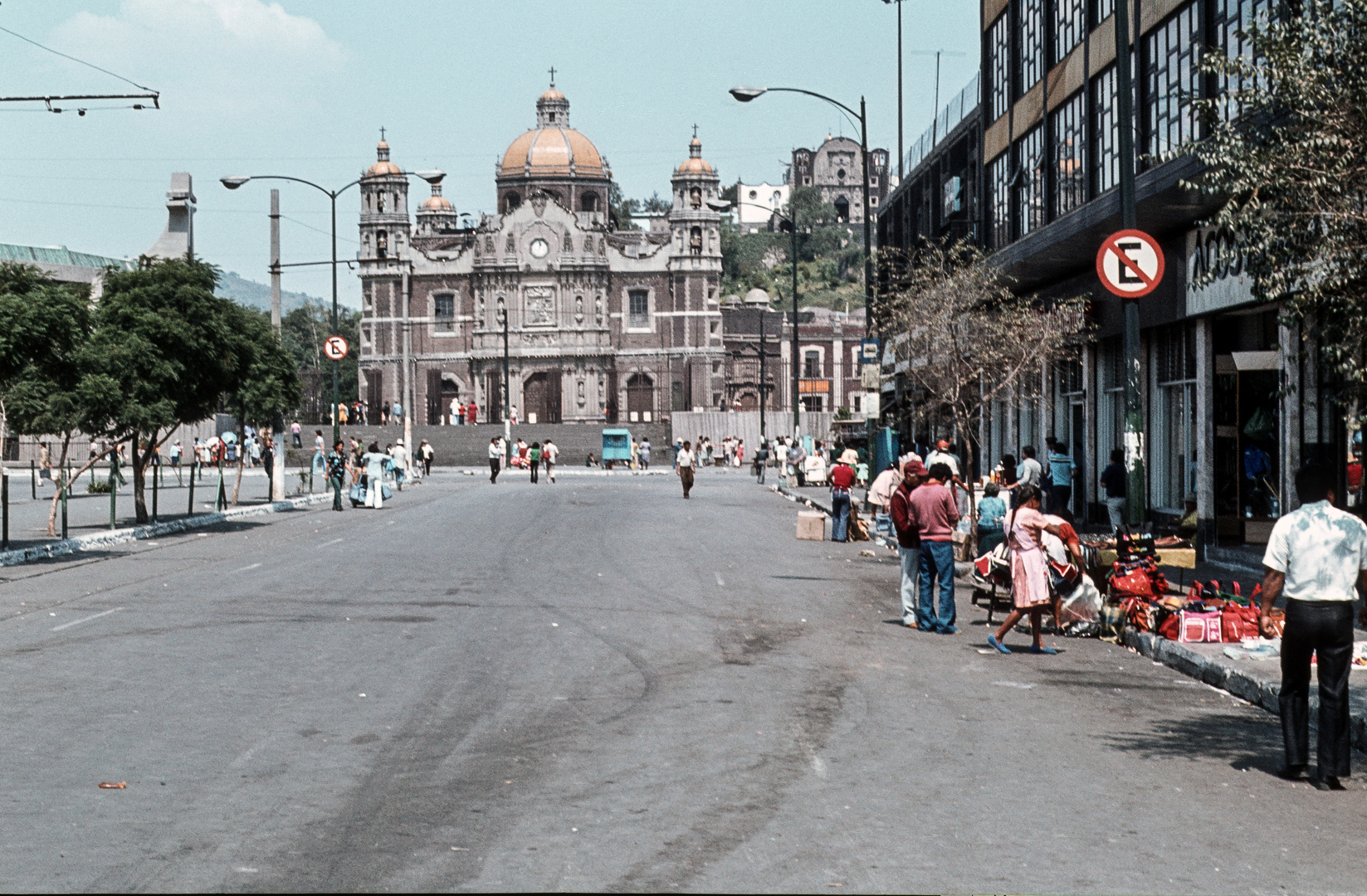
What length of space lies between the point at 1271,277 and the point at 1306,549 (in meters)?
2.72

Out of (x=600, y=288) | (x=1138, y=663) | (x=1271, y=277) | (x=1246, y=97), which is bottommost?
(x=1138, y=663)

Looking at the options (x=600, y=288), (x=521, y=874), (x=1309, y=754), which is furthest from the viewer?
(x=600, y=288)

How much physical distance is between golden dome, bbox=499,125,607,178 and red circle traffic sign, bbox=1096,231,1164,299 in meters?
97.2

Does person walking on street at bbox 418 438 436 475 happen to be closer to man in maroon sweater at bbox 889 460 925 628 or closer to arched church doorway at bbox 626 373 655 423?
arched church doorway at bbox 626 373 655 423

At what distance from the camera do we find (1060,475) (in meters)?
27.4

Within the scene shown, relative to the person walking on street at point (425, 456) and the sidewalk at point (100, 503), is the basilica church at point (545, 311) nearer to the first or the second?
the person walking on street at point (425, 456)

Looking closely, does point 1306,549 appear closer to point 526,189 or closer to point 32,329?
point 32,329

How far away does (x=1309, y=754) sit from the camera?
9.13 meters

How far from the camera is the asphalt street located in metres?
6.38

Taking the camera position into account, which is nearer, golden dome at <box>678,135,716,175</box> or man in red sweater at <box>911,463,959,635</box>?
man in red sweater at <box>911,463,959,635</box>

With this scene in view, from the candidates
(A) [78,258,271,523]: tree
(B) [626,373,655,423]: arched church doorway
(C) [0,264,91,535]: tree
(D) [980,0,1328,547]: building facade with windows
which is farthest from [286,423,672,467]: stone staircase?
(C) [0,264,91,535]: tree

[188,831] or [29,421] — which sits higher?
[29,421]

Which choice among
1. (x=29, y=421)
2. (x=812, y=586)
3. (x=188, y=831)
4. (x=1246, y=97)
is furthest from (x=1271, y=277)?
(x=29, y=421)

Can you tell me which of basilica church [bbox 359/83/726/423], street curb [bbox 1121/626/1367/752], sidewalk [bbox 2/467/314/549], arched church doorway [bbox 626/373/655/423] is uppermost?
basilica church [bbox 359/83/726/423]
